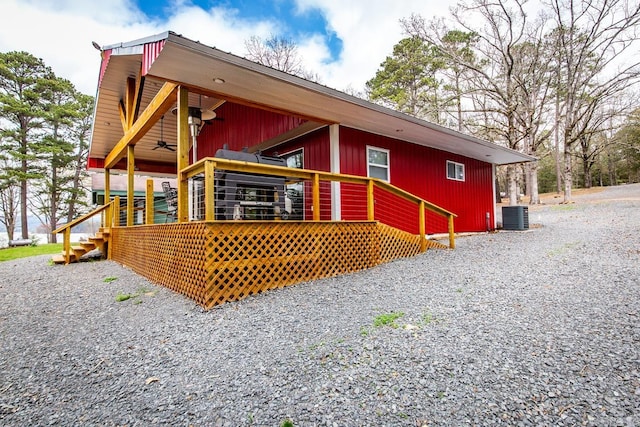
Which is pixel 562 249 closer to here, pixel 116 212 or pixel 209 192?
pixel 209 192

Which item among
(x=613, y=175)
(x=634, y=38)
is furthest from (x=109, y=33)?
(x=613, y=175)

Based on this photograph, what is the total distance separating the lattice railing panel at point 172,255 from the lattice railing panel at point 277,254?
0.17 metres

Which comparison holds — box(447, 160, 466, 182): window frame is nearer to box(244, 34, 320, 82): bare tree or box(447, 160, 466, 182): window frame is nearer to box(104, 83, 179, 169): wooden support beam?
box(104, 83, 179, 169): wooden support beam

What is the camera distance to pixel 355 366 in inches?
88.9

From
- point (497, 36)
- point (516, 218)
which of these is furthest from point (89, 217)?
point (497, 36)

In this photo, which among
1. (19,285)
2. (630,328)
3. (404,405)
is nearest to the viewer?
(404,405)

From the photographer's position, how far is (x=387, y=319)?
117 inches

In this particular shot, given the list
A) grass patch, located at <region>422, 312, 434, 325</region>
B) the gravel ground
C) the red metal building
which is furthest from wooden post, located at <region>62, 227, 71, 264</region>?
grass patch, located at <region>422, 312, 434, 325</region>

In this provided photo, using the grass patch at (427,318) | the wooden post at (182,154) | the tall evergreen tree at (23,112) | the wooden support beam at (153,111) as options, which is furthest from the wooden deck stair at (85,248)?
the tall evergreen tree at (23,112)

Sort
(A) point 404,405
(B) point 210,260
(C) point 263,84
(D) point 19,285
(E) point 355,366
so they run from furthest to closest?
(D) point 19,285
(C) point 263,84
(B) point 210,260
(E) point 355,366
(A) point 404,405

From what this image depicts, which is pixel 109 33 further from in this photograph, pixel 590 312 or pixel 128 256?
pixel 590 312

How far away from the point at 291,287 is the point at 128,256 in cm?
449

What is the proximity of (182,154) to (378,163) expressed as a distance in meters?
4.28

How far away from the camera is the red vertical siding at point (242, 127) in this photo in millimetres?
7289
